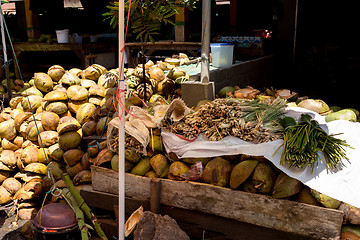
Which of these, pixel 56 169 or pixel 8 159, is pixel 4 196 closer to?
pixel 8 159

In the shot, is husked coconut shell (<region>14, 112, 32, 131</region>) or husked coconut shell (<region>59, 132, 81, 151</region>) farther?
husked coconut shell (<region>14, 112, 32, 131</region>)

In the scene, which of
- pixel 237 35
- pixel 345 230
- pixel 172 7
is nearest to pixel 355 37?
pixel 237 35

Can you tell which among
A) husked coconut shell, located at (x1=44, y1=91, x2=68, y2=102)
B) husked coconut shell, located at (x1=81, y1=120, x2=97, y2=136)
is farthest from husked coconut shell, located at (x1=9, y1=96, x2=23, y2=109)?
husked coconut shell, located at (x1=81, y1=120, x2=97, y2=136)

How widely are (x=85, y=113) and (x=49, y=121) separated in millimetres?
531

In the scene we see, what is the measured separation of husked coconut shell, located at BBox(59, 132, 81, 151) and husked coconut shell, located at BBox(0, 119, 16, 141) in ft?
3.99

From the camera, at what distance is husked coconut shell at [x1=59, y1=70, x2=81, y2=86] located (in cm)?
529

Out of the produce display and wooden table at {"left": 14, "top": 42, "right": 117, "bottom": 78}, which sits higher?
wooden table at {"left": 14, "top": 42, "right": 117, "bottom": 78}

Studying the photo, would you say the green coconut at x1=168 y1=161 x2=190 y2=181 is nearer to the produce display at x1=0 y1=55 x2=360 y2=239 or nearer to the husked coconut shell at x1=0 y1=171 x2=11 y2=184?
the produce display at x1=0 y1=55 x2=360 y2=239

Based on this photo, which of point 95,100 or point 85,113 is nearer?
point 85,113

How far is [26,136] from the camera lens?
16.1ft

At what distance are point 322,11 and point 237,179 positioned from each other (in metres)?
9.81

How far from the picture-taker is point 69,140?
4.29 meters

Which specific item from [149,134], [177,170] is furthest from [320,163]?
[149,134]

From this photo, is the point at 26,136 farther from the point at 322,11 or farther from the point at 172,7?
the point at 322,11
